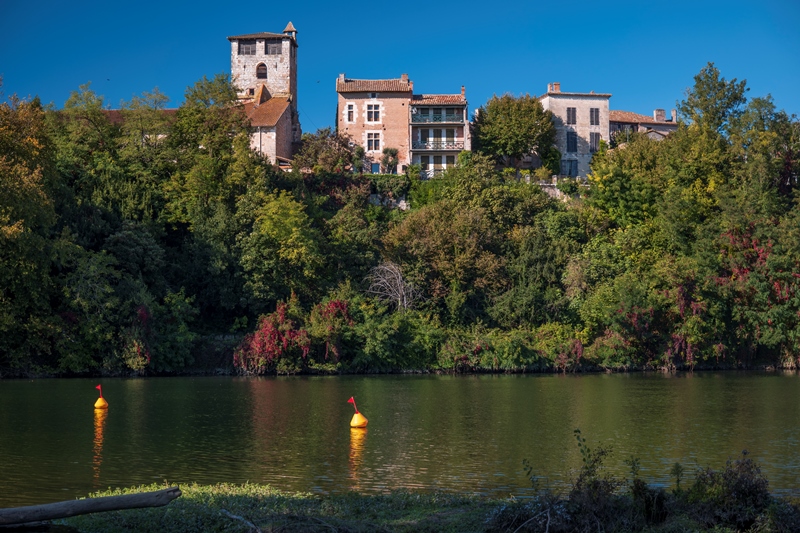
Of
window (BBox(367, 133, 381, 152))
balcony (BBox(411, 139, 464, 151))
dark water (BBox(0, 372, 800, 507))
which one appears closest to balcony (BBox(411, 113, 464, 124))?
balcony (BBox(411, 139, 464, 151))

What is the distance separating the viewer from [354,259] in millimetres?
58625

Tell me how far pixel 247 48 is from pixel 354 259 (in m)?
36.0

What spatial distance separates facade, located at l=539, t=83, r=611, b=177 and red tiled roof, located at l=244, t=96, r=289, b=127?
82.2ft

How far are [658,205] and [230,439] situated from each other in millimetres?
43517

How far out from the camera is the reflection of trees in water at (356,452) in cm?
2159

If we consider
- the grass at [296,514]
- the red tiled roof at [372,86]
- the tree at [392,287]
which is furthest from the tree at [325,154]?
the grass at [296,514]

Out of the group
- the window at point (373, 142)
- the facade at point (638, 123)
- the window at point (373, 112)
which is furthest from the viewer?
the facade at point (638, 123)

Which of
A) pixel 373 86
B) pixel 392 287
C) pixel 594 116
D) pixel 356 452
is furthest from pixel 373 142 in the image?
pixel 356 452

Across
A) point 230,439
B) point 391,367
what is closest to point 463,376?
point 391,367

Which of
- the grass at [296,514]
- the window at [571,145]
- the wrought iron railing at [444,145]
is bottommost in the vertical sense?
the grass at [296,514]

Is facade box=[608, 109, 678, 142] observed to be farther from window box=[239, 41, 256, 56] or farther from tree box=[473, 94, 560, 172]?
window box=[239, 41, 256, 56]

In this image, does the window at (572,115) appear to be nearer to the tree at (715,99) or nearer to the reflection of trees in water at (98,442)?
the tree at (715,99)

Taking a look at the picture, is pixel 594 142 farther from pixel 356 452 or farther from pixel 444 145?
pixel 356 452

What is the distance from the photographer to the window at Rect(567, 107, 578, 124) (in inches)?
3290
